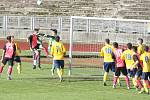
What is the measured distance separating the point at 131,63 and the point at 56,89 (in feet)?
10.1

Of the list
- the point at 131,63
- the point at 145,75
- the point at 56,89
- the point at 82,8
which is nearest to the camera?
the point at 145,75

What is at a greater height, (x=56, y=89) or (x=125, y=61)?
(x=125, y=61)

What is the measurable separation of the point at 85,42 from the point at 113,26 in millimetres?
1701

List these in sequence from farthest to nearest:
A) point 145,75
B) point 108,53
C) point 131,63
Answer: point 108,53 < point 131,63 < point 145,75

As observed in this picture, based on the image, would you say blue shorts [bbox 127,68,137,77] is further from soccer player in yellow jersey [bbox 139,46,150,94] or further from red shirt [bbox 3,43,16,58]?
red shirt [bbox 3,43,16,58]

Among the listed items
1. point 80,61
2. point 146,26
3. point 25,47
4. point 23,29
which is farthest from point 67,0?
point 146,26

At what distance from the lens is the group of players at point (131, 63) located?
19359 mm

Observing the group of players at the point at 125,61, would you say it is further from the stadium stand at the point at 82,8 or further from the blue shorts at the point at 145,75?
the stadium stand at the point at 82,8

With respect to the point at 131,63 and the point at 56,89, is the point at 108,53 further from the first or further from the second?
the point at 56,89

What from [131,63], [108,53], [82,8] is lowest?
[131,63]

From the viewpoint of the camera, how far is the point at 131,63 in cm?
2084

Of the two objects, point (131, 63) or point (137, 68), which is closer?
point (137, 68)

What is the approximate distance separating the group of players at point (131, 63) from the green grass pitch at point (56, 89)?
0.42 meters

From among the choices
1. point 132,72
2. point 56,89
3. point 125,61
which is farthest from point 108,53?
point 56,89
